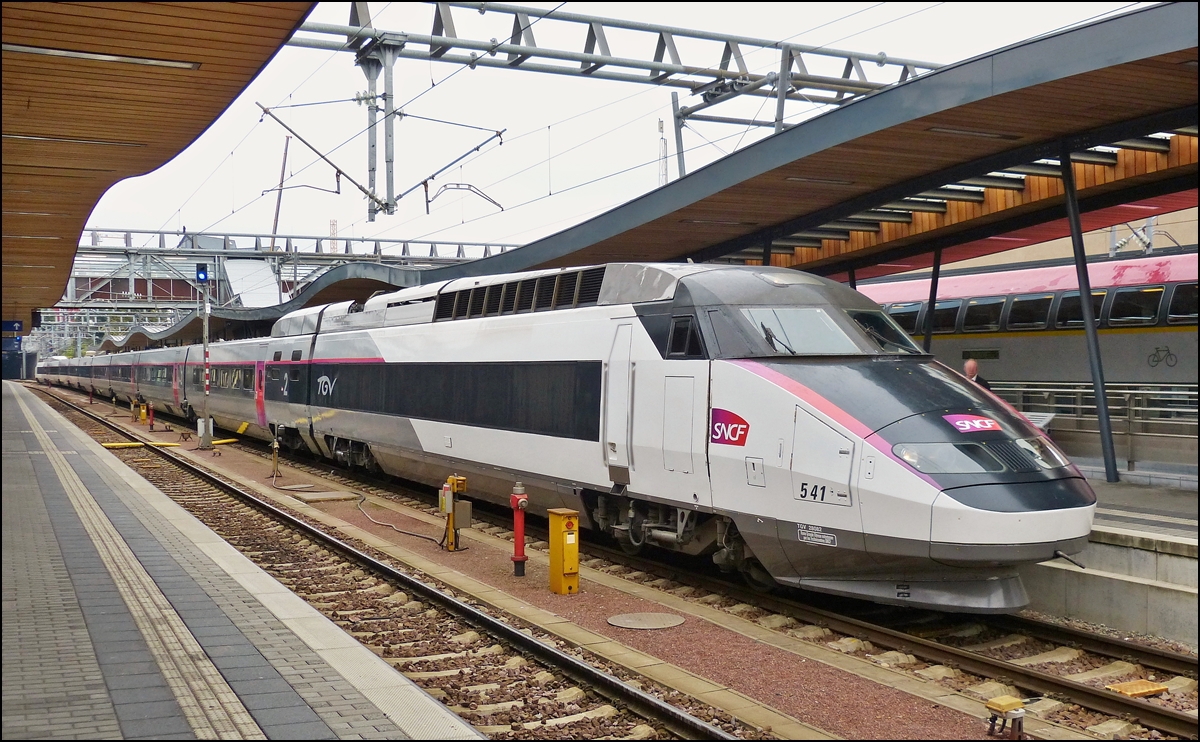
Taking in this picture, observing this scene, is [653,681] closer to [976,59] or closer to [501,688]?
[501,688]

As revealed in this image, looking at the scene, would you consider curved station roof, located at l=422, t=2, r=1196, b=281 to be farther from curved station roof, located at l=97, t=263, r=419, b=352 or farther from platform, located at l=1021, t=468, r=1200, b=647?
curved station roof, located at l=97, t=263, r=419, b=352

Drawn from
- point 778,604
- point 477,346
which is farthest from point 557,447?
point 778,604

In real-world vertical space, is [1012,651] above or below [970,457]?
below

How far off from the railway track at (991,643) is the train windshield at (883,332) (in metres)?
2.42

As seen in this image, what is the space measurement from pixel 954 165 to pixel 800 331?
5.36m

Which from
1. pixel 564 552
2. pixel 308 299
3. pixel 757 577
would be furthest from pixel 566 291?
pixel 308 299

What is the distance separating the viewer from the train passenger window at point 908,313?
2167 centimetres

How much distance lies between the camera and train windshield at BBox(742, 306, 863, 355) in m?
8.80

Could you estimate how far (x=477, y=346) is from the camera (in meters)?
13.4

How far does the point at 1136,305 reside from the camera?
1714cm

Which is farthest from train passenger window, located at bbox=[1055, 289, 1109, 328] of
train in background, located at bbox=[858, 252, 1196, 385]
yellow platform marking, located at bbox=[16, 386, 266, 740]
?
yellow platform marking, located at bbox=[16, 386, 266, 740]

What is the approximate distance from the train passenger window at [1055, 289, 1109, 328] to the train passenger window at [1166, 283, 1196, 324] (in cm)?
131

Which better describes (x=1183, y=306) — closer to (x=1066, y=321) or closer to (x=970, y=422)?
(x=1066, y=321)

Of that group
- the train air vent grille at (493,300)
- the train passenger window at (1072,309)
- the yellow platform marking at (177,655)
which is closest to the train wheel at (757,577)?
the yellow platform marking at (177,655)
